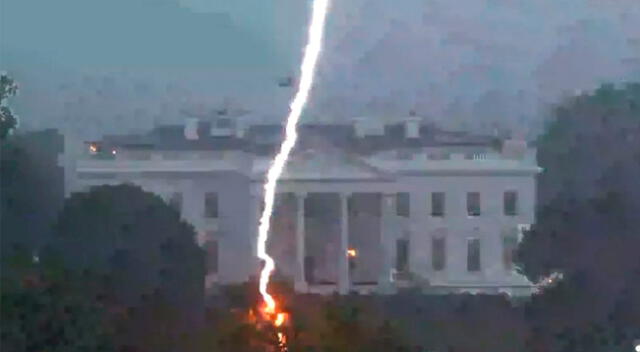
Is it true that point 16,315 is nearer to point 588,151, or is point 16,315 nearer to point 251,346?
point 251,346

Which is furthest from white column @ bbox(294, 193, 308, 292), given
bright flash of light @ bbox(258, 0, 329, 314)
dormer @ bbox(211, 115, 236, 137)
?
dormer @ bbox(211, 115, 236, 137)

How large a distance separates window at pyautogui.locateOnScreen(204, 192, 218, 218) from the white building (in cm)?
2

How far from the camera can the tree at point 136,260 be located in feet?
22.5

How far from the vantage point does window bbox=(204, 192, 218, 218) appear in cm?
877

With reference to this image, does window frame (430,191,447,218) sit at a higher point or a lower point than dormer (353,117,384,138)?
lower

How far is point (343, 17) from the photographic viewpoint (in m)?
9.05

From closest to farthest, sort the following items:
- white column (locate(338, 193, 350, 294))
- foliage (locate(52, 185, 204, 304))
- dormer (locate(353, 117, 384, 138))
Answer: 1. foliage (locate(52, 185, 204, 304))
2. white column (locate(338, 193, 350, 294))
3. dormer (locate(353, 117, 384, 138))

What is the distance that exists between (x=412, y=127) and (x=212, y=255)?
2.34m

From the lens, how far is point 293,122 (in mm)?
8938

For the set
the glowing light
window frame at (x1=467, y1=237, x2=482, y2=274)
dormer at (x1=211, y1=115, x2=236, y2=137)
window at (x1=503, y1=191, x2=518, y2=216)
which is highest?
dormer at (x1=211, y1=115, x2=236, y2=137)

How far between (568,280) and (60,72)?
3.24 meters

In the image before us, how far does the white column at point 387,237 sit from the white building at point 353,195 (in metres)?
0.01

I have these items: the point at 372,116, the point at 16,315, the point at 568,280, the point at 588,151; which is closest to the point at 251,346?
the point at 16,315

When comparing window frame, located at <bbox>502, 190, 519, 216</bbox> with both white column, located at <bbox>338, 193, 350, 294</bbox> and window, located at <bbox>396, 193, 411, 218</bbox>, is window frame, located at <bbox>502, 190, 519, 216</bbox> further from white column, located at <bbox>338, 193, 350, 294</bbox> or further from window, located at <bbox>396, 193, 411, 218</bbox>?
white column, located at <bbox>338, 193, 350, 294</bbox>
